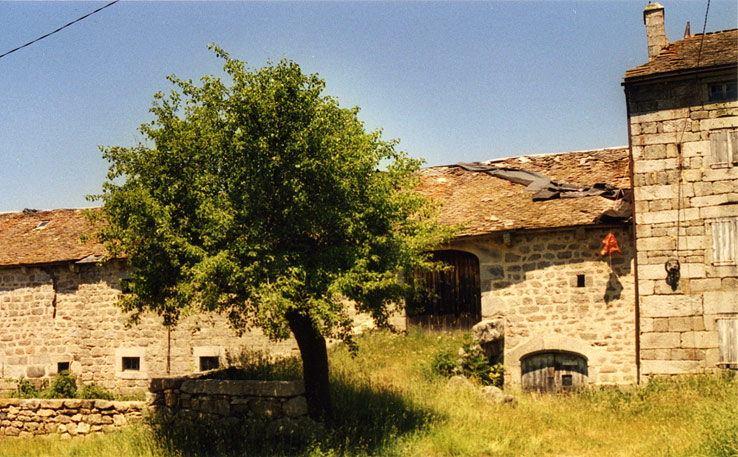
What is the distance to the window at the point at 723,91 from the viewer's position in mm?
11938

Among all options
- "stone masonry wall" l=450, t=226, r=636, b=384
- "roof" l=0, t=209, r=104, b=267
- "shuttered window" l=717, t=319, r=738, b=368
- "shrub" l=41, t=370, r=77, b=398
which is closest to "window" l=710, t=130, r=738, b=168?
"stone masonry wall" l=450, t=226, r=636, b=384

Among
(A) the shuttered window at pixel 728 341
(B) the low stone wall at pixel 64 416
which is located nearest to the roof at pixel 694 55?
(A) the shuttered window at pixel 728 341

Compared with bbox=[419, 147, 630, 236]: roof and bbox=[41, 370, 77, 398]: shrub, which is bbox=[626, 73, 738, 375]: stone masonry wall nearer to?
bbox=[419, 147, 630, 236]: roof

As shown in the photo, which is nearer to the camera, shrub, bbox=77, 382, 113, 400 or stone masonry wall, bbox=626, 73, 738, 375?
stone masonry wall, bbox=626, 73, 738, 375

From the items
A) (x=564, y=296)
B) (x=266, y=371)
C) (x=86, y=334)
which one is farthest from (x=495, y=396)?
(x=86, y=334)

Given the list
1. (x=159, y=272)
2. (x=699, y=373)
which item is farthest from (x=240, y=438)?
(x=699, y=373)

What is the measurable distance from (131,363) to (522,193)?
10.9 meters

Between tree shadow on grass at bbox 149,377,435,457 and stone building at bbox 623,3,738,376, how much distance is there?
5085 millimetres

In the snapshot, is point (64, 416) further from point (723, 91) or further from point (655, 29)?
point (655, 29)

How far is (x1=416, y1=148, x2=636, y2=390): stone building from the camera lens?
42.8 ft

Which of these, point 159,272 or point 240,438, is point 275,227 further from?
point 240,438

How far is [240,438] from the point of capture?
9.81 m

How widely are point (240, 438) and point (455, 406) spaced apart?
360 centimetres

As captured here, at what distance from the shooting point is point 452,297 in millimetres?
15141
